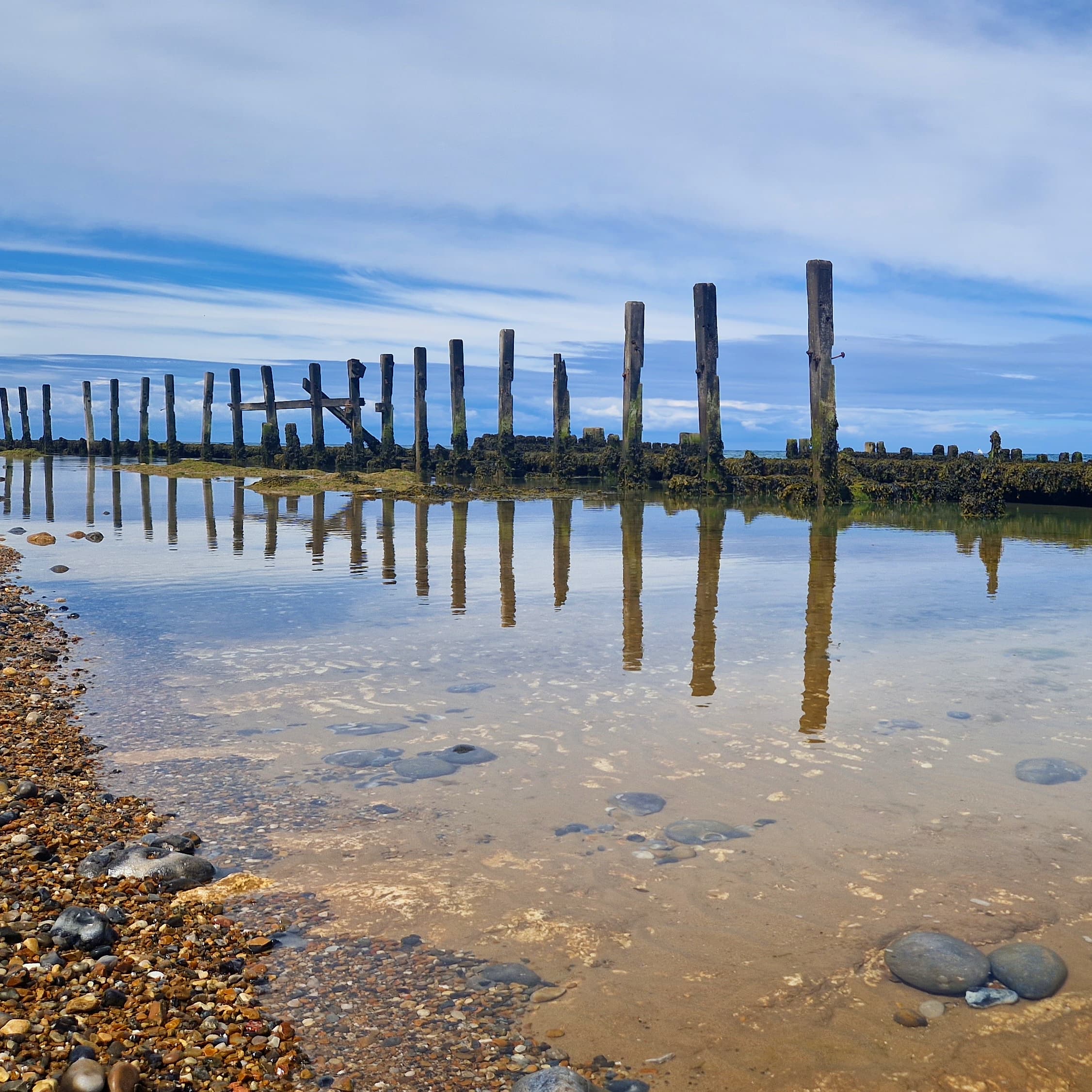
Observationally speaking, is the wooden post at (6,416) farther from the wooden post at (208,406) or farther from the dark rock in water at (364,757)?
the dark rock in water at (364,757)

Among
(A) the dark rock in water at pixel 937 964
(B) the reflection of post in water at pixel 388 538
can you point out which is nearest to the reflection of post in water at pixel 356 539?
(B) the reflection of post in water at pixel 388 538

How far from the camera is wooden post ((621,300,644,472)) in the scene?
89.0 ft

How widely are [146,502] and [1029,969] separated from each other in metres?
23.6

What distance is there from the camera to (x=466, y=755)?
16.5ft

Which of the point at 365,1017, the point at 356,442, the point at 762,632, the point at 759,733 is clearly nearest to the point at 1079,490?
the point at 762,632

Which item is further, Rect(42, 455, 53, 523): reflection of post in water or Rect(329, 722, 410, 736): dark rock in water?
Rect(42, 455, 53, 523): reflection of post in water

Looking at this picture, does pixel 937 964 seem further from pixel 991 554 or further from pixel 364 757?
pixel 991 554

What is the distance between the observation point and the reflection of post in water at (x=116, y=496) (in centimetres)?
1891

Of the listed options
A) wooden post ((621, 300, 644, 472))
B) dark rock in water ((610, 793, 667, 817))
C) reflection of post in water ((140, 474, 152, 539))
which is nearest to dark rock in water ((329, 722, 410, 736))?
dark rock in water ((610, 793, 667, 817))

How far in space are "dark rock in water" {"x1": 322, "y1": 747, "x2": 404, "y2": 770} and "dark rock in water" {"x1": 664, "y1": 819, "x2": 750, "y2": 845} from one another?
1.61m

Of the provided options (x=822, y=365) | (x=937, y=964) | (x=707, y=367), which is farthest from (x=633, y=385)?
(x=937, y=964)

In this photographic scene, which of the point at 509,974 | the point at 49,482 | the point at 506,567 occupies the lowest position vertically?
the point at 509,974

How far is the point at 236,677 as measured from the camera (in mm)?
6578

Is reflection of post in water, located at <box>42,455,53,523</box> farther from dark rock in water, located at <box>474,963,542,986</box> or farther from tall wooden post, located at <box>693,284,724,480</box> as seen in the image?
dark rock in water, located at <box>474,963,542,986</box>
